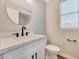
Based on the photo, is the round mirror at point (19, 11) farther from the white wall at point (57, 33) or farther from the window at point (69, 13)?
the window at point (69, 13)

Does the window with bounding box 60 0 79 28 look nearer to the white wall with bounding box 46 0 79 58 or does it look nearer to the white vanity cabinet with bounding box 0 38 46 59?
A: the white wall with bounding box 46 0 79 58

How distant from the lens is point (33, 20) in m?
2.52

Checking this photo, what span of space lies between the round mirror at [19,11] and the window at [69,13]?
954mm

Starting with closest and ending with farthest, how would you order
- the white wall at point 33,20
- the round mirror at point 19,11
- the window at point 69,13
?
the white wall at point 33,20
the round mirror at point 19,11
the window at point 69,13

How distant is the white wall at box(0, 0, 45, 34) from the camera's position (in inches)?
64.8

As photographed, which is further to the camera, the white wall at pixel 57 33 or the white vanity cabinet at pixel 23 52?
the white wall at pixel 57 33

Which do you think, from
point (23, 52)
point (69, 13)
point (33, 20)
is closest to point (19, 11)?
point (33, 20)

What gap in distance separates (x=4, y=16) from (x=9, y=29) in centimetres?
28

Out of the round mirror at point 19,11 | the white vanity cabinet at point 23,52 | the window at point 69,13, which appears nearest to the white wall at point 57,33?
the window at point 69,13

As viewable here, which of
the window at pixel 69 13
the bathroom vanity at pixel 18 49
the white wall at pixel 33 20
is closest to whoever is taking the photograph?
the bathroom vanity at pixel 18 49

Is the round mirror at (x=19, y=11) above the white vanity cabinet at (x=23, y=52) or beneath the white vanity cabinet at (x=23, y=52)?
above

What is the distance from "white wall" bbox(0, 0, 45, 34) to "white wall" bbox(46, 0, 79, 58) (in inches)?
8.1

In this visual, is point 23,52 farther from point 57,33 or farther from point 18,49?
point 57,33

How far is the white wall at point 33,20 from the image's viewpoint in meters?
1.65
